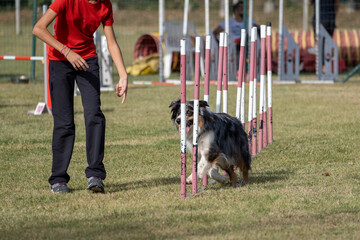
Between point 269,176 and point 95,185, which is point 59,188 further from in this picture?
point 269,176

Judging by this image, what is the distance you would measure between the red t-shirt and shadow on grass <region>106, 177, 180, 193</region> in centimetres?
112

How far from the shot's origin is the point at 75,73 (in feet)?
18.5

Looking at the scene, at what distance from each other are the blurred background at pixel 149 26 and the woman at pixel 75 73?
11.0 meters

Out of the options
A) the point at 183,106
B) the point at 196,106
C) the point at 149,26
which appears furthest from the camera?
the point at 149,26

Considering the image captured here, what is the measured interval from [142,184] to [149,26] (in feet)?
96.0

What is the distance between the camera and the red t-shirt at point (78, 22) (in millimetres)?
5410

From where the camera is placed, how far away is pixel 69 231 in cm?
454

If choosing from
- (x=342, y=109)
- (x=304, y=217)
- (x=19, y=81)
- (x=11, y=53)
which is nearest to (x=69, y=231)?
(x=304, y=217)

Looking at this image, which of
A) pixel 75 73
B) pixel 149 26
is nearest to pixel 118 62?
pixel 75 73

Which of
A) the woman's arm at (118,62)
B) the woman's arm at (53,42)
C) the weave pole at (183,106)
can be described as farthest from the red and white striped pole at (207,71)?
the woman's arm at (53,42)

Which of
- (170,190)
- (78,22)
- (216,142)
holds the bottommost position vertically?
(170,190)

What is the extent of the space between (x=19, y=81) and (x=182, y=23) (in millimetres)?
4202

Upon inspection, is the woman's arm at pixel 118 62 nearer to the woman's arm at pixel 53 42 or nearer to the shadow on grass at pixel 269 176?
the woman's arm at pixel 53 42

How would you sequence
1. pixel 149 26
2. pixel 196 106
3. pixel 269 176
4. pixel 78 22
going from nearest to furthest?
pixel 196 106
pixel 78 22
pixel 269 176
pixel 149 26
